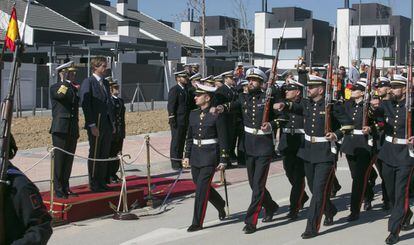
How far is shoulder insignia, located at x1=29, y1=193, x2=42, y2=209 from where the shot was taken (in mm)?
3538

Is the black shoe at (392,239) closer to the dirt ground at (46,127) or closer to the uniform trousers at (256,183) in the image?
the uniform trousers at (256,183)

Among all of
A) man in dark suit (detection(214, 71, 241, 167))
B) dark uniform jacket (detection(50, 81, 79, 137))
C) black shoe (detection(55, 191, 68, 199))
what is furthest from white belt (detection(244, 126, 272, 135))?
man in dark suit (detection(214, 71, 241, 167))

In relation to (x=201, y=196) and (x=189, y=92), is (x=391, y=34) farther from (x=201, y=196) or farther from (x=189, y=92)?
(x=201, y=196)

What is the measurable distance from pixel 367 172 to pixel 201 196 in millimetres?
2451

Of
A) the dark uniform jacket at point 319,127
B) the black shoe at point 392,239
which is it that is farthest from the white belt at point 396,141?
the black shoe at point 392,239

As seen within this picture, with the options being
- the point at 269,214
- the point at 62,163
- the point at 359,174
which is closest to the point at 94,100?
the point at 62,163

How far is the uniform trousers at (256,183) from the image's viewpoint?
8086mm

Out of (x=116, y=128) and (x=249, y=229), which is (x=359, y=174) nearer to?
(x=249, y=229)

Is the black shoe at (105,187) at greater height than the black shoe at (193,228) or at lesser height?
greater

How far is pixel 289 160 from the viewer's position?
9.19 metres

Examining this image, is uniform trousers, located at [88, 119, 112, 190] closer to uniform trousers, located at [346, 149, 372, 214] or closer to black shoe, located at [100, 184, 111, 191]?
black shoe, located at [100, 184, 111, 191]

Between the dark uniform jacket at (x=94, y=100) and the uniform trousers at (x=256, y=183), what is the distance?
7.93ft

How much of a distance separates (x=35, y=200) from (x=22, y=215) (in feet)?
0.34

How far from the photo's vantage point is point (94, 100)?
9555 millimetres
